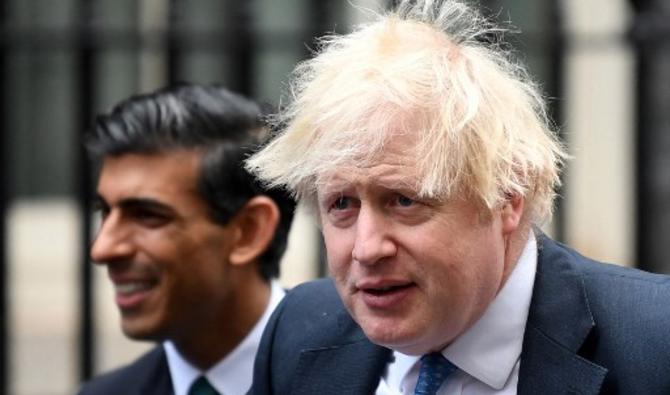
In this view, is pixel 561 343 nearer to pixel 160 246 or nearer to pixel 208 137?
pixel 160 246

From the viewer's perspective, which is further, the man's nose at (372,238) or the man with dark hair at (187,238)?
the man with dark hair at (187,238)

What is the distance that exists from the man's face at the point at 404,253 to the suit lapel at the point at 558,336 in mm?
151

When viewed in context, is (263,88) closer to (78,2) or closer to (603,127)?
(78,2)

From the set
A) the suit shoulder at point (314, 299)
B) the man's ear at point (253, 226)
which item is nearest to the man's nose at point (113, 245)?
the man's ear at point (253, 226)

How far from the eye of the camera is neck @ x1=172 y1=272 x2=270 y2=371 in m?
4.09

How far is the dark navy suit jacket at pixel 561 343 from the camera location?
2723mm

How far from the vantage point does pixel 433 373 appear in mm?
2836

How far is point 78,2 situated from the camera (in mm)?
6457

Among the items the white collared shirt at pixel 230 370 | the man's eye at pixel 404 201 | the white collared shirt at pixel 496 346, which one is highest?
the man's eye at pixel 404 201

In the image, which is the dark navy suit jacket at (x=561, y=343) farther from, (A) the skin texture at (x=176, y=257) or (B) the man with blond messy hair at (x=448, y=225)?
(A) the skin texture at (x=176, y=257)

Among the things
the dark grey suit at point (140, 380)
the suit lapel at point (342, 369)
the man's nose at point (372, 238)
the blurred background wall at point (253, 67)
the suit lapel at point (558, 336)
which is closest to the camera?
the man's nose at point (372, 238)

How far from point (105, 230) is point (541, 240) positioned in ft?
4.72

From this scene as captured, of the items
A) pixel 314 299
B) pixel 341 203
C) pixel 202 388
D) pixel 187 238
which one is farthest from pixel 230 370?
pixel 341 203

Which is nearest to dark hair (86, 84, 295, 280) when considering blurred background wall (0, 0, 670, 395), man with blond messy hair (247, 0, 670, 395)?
man with blond messy hair (247, 0, 670, 395)
